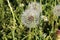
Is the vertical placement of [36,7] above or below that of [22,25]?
above

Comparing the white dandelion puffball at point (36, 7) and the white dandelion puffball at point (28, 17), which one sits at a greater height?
the white dandelion puffball at point (36, 7)

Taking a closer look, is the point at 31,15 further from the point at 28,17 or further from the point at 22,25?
the point at 22,25

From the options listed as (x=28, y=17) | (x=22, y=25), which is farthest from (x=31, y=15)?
(x=22, y=25)

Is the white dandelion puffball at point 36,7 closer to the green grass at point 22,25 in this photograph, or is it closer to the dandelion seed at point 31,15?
the dandelion seed at point 31,15

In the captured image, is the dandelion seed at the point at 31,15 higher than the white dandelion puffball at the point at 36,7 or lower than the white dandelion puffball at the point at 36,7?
lower

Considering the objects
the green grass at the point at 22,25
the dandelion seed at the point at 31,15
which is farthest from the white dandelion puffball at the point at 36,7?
the green grass at the point at 22,25

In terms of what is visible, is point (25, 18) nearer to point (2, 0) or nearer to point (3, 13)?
point (3, 13)

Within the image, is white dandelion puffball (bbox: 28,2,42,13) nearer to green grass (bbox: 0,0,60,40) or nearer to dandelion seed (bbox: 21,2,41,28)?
dandelion seed (bbox: 21,2,41,28)

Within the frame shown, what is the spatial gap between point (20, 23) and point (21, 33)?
0.34 feet

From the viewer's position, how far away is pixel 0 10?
6.49ft

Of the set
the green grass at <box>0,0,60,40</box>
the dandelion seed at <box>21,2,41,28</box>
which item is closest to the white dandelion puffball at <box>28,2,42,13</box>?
the dandelion seed at <box>21,2,41,28</box>

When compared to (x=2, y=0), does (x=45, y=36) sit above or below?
below

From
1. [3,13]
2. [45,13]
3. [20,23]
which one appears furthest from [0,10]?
[45,13]

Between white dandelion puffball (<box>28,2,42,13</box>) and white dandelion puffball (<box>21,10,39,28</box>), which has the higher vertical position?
white dandelion puffball (<box>28,2,42,13</box>)
